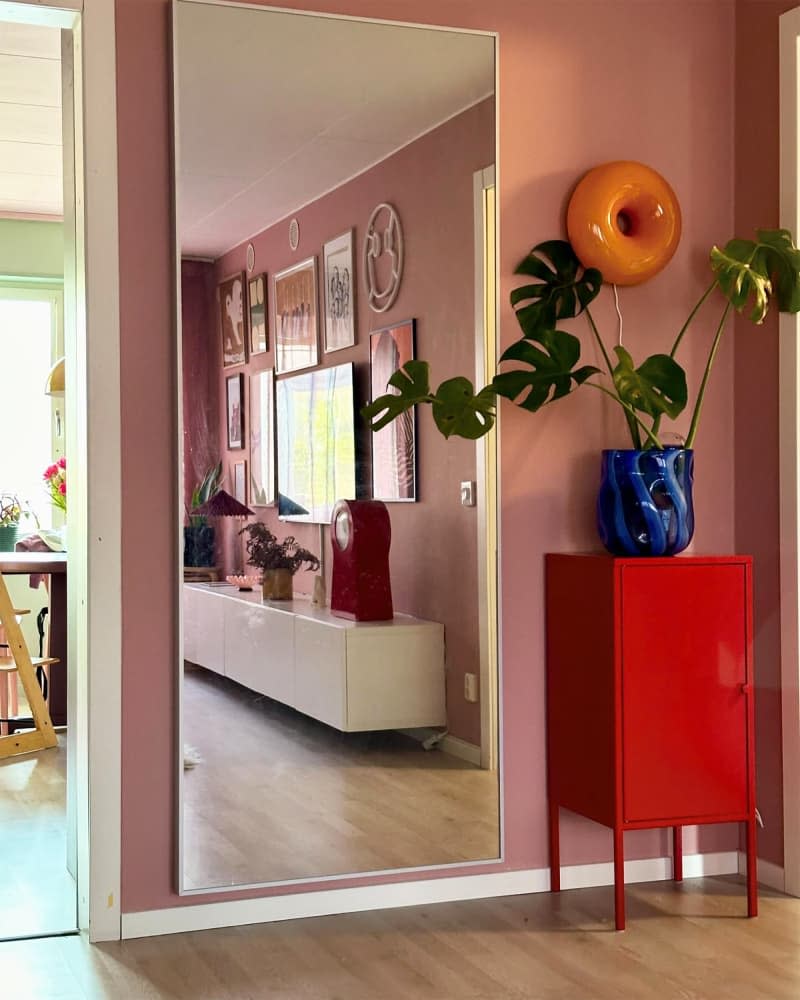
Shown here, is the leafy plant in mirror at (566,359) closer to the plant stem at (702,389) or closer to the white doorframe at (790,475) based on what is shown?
the plant stem at (702,389)

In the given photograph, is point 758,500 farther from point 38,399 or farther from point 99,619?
point 38,399

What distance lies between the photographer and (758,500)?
3.54 m

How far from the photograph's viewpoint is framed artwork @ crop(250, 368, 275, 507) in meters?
3.20

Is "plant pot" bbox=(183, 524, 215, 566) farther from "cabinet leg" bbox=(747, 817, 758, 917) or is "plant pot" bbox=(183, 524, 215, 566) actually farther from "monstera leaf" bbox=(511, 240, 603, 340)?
"cabinet leg" bbox=(747, 817, 758, 917)

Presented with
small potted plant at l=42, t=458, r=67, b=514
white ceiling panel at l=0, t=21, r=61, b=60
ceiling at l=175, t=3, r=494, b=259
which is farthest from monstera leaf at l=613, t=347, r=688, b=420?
small potted plant at l=42, t=458, r=67, b=514

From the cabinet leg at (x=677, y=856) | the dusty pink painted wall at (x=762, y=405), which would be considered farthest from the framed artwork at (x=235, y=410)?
the cabinet leg at (x=677, y=856)

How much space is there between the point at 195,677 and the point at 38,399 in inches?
179

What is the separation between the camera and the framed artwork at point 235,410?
3.16 m

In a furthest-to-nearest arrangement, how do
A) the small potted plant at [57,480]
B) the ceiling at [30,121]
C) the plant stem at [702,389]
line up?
1. the small potted plant at [57,480]
2. the ceiling at [30,121]
3. the plant stem at [702,389]

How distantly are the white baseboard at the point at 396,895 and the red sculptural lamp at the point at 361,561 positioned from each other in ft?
2.30

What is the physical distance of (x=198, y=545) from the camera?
312 centimetres

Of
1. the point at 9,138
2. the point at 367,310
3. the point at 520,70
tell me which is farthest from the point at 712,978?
the point at 9,138

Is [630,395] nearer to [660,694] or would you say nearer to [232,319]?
[660,694]

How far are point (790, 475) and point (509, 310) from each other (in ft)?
2.83
